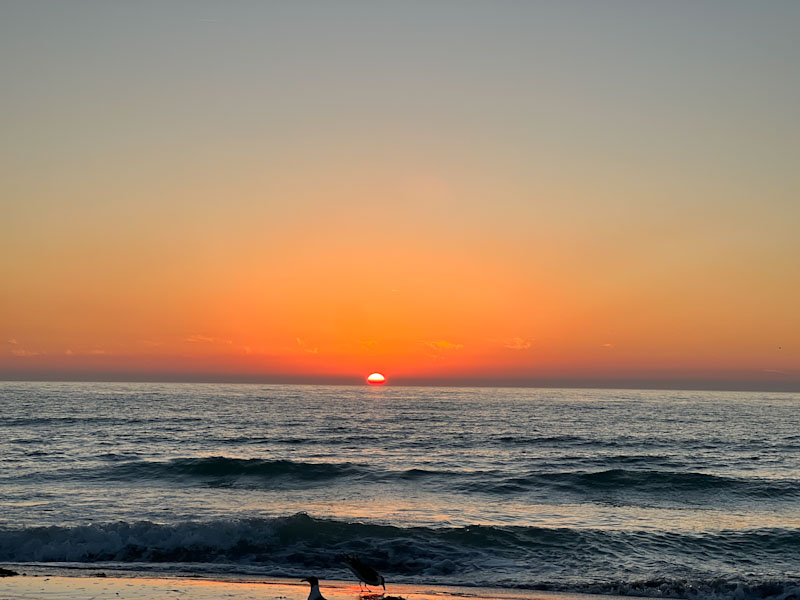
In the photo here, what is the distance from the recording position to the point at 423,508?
25.2m

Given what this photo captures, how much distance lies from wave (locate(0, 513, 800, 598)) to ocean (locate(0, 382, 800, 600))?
0.24ft

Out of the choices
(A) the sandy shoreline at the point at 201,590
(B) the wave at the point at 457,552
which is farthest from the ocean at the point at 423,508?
(A) the sandy shoreline at the point at 201,590

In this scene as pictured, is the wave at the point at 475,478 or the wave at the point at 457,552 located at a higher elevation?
the wave at the point at 457,552

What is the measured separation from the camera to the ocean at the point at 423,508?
1759cm

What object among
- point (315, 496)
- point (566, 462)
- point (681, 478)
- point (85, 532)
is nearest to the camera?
point (85, 532)

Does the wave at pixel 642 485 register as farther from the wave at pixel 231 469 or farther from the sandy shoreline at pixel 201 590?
the sandy shoreline at pixel 201 590

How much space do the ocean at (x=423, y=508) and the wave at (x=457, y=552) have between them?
73 mm

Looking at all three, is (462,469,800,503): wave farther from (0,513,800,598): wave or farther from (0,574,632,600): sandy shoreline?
(0,574,632,600): sandy shoreline

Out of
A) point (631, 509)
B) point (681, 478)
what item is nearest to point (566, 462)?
point (681, 478)

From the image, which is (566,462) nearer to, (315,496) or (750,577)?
(315,496)


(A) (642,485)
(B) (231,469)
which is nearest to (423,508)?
(A) (642,485)

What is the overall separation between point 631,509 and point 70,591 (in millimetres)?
21700

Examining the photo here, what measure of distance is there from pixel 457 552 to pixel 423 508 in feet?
21.0

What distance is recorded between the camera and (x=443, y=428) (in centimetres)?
6247
